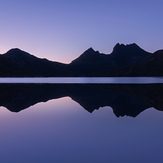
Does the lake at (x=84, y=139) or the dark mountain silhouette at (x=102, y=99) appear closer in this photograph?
the lake at (x=84, y=139)

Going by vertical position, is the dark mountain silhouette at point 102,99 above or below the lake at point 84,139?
above

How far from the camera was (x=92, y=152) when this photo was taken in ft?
49.2

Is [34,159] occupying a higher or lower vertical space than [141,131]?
lower

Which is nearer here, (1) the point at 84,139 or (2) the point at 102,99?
(1) the point at 84,139

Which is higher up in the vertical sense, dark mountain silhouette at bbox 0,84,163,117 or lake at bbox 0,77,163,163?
dark mountain silhouette at bbox 0,84,163,117

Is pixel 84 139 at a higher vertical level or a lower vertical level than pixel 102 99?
lower

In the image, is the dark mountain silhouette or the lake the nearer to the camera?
the lake

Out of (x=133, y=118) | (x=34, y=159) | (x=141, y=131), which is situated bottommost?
(x=34, y=159)

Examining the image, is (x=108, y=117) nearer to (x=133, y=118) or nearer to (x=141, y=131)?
(x=133, y=118)

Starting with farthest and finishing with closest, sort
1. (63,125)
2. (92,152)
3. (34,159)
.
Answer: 1. (63,125)
2. (92,152)
3. (34,159)

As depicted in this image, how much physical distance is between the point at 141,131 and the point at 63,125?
842 cm

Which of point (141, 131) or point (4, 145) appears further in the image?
point (141, 131)

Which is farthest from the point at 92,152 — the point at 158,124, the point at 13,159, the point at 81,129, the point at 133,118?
the point at 133,118

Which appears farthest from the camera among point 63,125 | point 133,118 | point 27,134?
point 133,118
